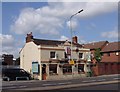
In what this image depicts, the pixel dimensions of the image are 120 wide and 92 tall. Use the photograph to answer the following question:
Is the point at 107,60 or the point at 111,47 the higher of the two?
the point at 111,47

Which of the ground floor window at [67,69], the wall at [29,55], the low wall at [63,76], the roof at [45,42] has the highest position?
the roof at [45,42]

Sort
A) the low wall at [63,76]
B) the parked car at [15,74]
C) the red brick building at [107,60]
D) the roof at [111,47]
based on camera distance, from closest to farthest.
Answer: the parked car at [15,74], the low wall at [63,76], the red brick building at [107,60], the roof at [111,47]

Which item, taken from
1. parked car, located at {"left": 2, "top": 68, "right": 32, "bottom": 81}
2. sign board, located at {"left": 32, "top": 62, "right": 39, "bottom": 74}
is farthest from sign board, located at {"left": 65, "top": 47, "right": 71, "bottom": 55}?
parked car, located at {"left": 2, "top": 68, "right": 32, "bottom": 81}

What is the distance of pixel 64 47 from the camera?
54469mm

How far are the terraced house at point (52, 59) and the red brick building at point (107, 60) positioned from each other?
140 inches

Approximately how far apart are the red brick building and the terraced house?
3.56 metres

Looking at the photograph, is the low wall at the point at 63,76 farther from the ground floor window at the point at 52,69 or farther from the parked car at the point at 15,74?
the parked car at the point at 15,74

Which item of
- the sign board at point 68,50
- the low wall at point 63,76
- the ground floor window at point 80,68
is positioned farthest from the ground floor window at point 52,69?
the ground floor window at point 80,68

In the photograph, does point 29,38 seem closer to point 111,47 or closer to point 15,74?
point 15,74

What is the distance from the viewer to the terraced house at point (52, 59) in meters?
51.2

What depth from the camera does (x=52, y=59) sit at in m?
52.1

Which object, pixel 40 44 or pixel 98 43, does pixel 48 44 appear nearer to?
pixel 40 44

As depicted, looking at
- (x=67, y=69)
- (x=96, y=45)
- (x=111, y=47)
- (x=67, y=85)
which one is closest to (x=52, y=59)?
(x=67, y=69)

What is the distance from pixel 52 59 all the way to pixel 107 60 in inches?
1134
